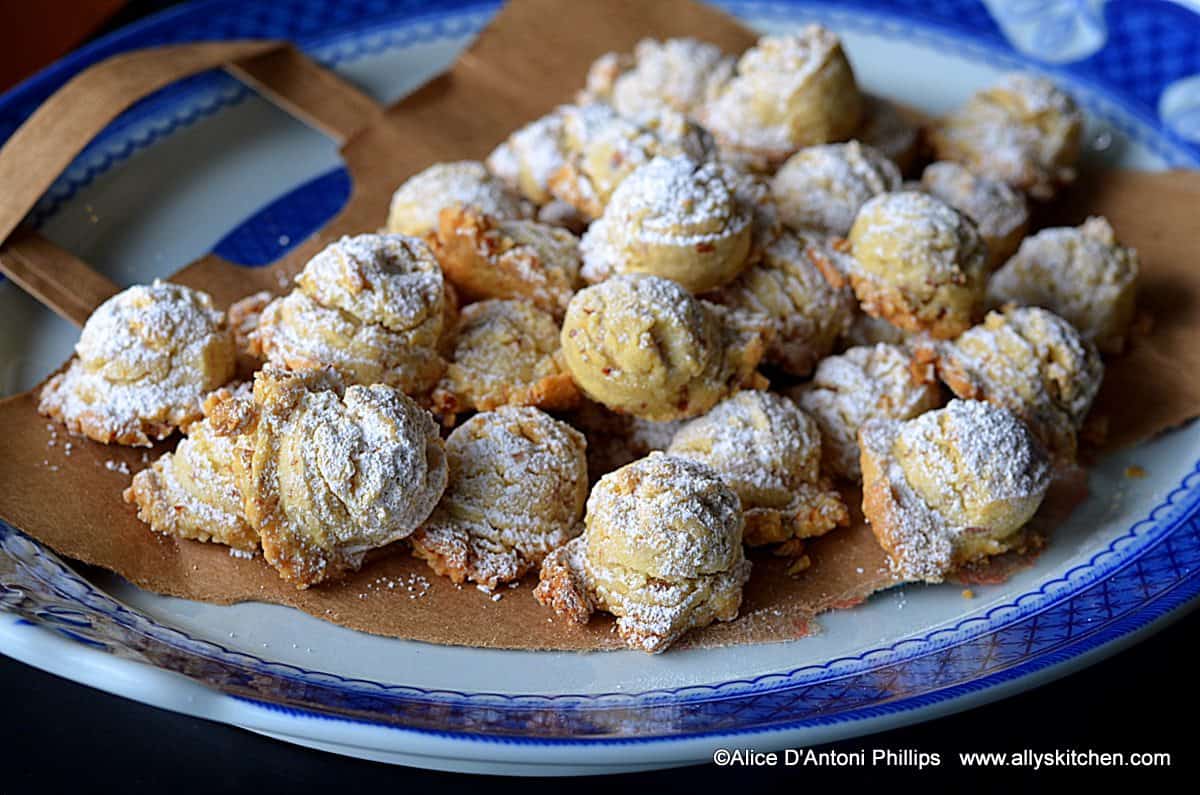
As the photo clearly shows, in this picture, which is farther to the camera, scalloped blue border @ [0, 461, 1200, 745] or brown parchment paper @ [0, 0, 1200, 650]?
brown parchment paper @ [0, 0, 1200, 650]

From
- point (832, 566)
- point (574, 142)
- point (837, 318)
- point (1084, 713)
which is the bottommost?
point (1084, 713)

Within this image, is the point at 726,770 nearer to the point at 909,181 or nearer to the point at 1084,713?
the point at 1084,713

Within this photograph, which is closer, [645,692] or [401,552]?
Result: [645,692]

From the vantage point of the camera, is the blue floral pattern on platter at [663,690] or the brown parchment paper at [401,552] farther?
the brown parchment paper at [401,552]

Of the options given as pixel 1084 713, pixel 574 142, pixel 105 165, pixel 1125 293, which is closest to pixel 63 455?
pixel 105 165

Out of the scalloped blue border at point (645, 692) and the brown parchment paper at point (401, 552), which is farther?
the brown parchment paper at point (401, 552)

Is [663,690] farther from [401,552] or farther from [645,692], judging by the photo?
[401,552]

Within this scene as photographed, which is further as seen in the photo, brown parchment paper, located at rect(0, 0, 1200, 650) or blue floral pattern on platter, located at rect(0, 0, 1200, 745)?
brown parchment paper, located at rect(0, 0, 1200, 650)

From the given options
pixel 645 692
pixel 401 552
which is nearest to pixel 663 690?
pixel 645 692
